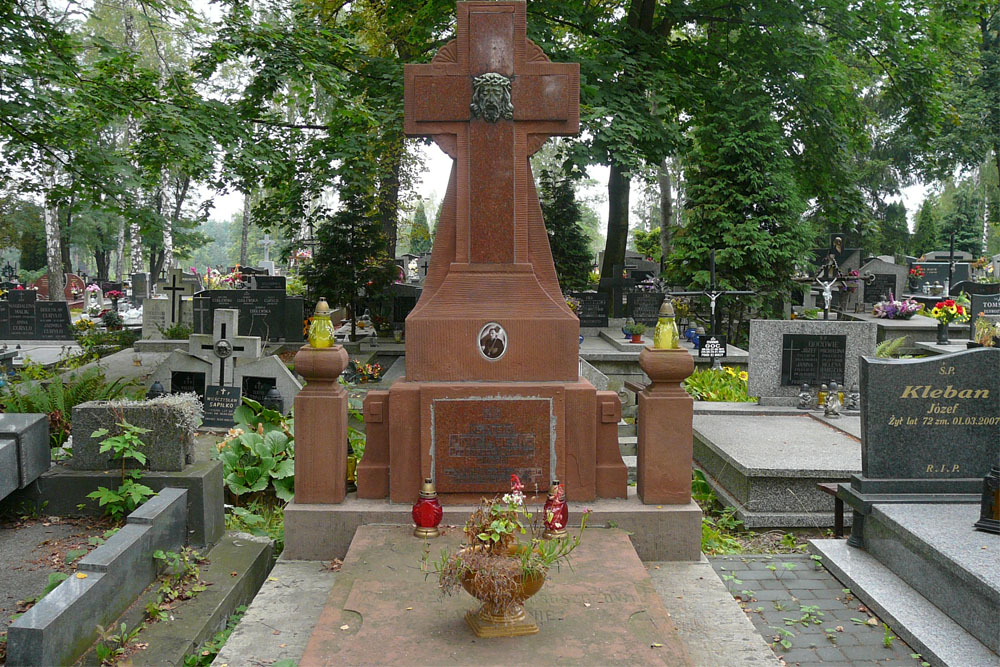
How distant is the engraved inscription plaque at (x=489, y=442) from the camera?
5773 mm

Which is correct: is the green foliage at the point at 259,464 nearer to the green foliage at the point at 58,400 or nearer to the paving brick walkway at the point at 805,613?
the green foliage at the point at 58,400

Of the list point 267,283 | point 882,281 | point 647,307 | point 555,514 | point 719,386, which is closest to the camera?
point 555,514

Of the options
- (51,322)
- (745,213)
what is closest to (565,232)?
(745,213)

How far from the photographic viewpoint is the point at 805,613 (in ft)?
17.8

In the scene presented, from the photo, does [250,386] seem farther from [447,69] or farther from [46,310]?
[46,310]

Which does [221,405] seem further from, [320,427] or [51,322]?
[51,322]

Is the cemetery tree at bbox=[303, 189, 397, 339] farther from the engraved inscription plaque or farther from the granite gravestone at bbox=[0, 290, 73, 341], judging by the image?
the engraved inscription plaque

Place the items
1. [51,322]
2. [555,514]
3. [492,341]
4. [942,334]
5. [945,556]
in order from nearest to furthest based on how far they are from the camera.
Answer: [555,514] < [945,556] < [492,341] < [942,334] < [51,322]

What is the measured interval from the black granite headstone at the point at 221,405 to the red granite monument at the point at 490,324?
4.26m

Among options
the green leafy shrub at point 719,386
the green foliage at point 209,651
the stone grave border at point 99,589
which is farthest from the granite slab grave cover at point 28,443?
the green leafy shrub at point 719,386

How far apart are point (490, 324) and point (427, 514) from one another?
57.6 inches

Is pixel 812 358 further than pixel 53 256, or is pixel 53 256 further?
pixel 53 256

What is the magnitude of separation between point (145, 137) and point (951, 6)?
51.3ft

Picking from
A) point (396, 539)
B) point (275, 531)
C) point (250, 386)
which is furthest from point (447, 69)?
point (250, 386)
